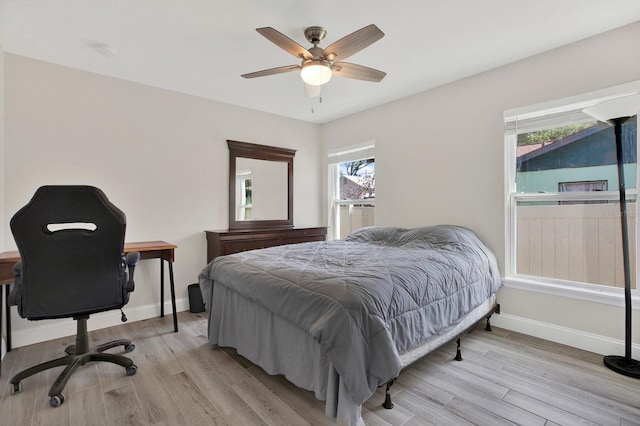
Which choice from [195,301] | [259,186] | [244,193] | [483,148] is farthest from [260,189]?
[483,148]

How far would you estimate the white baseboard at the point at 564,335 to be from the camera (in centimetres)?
233

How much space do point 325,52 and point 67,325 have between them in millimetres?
3280

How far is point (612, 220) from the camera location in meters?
2.47

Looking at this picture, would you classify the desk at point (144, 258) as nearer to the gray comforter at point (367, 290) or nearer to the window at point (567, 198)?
the gray comforter at point (367, 290)

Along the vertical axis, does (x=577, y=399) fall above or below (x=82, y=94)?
below

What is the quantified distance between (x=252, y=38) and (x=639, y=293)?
11.7 ft

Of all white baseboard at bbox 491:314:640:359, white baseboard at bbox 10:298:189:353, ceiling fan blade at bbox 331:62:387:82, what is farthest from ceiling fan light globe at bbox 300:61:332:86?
white baseboard at bbox 10:298:189:353

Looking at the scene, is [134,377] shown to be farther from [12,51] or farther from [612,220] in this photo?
[612,220]

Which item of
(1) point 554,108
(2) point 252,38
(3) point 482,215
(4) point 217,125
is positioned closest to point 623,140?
(1) point 554,108

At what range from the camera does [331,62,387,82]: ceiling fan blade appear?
2.27m

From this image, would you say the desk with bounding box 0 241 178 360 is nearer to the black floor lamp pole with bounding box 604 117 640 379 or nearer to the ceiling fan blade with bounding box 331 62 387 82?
the ceiling fan blade with bounding box 331 62 387 82

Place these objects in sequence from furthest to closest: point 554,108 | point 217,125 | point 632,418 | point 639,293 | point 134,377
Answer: point 217,125 < point 554,108 < point 639,293 < point 134,377 < point 632,418

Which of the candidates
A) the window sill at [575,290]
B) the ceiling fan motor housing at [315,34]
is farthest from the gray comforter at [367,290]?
the ceiling fan motor housing at [315,34]

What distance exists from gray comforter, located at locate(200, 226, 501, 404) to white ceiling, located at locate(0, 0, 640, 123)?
1624mm
